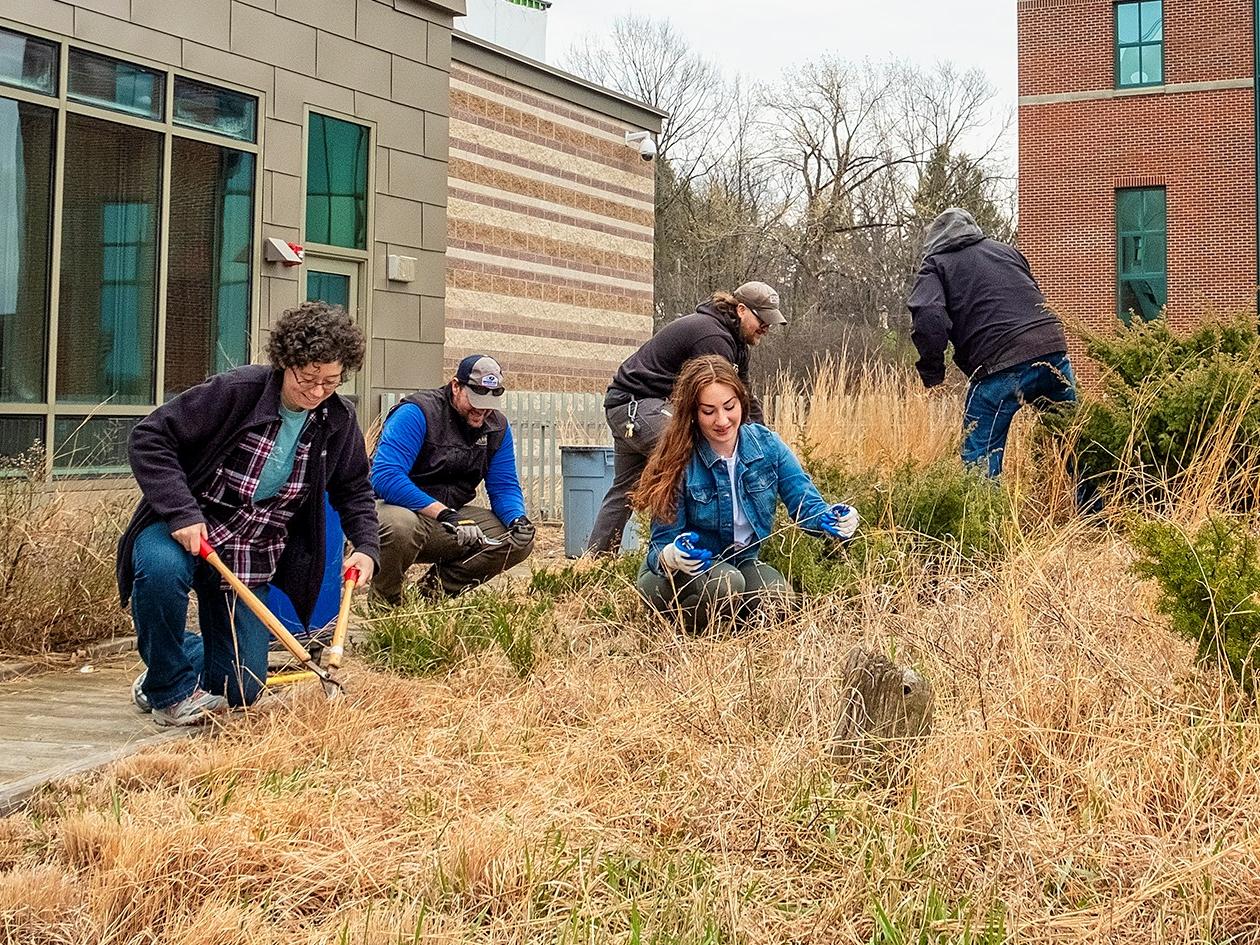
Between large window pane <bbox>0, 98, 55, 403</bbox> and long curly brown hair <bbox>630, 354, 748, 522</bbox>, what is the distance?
15.6 feet

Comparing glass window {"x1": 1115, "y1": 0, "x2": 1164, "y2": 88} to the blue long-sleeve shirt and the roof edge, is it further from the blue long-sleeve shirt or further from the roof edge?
the blue long-sleeve shirt

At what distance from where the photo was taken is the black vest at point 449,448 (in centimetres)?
643

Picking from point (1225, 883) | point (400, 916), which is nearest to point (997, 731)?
point (1225, 883)

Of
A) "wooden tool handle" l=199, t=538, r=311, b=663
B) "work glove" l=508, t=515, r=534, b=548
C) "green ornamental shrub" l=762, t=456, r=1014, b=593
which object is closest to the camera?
"wooden tool handle" l=199, t=538, r=311, b=663

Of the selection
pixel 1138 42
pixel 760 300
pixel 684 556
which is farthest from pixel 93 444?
pixel 1138 42

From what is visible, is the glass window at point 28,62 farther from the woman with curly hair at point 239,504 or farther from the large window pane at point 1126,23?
the large window pane at point 1126,23

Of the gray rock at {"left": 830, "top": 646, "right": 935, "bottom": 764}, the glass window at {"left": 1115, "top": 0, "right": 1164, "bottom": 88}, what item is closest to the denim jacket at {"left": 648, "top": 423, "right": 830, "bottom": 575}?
the gray rock at {"left": 830, "top": 646, "right": 935, "bottom": 764}

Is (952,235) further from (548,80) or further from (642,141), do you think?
(642,141)

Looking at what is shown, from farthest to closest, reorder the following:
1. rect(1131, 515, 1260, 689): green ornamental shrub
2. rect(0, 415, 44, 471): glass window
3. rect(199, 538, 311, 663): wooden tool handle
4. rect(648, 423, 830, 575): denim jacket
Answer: rect(0, 415, 44, 471): glass window → rect(648, 423, 830, 575): denim jacket → rect(199, 538, 311, 663): wooden tool handle → rect(1131, 515, 1260, 689): green ornamental shrub

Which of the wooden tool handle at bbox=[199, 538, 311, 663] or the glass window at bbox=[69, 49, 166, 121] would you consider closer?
the wooden tool handle at bbox=[199, 538, 311, 663]

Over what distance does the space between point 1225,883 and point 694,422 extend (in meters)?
2.84

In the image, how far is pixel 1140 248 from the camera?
2620cm

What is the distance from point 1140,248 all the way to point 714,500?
22.9 metres

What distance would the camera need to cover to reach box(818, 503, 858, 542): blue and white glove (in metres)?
4.97
